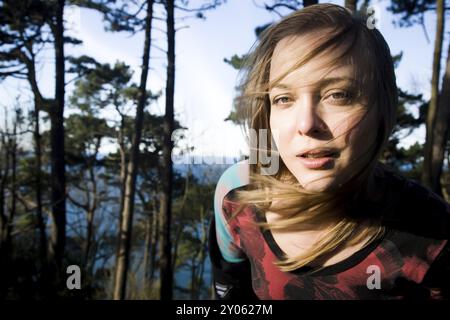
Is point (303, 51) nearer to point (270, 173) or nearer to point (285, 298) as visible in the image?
point (270, 173)

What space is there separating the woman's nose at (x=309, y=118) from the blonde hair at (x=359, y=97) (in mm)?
78

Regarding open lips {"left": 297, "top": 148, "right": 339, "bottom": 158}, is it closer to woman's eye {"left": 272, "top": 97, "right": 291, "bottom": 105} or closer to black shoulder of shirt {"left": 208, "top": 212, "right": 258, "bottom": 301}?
woman's eye {"left": 272, "top": 97, "right": 291, "bottom": 105}

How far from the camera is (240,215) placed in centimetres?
79

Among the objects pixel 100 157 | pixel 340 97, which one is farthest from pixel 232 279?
pixel 100 157

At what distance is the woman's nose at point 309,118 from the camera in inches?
21.2

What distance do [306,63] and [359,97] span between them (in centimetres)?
11

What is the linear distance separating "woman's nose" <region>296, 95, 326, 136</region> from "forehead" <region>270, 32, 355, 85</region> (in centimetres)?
4

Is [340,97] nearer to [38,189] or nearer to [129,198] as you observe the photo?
[129,198]

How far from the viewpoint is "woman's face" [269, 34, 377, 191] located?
54 centimetres

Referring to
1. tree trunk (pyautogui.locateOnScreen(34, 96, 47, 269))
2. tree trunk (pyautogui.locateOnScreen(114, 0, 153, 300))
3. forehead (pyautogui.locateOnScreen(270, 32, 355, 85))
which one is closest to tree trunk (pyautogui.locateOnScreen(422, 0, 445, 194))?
forehead (pyautogui.locateOnScreen(270, 32, 355, 85))

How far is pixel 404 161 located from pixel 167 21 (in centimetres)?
958

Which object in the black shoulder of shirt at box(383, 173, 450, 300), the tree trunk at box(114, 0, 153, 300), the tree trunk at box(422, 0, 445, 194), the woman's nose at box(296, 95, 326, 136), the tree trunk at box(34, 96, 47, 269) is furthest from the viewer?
the tree trunk at box(34, 96, 47, 269)

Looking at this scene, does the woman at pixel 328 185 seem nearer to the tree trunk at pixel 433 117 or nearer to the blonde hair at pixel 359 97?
the blonde hair at pixel 359 97

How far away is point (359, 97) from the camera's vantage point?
560 mm
